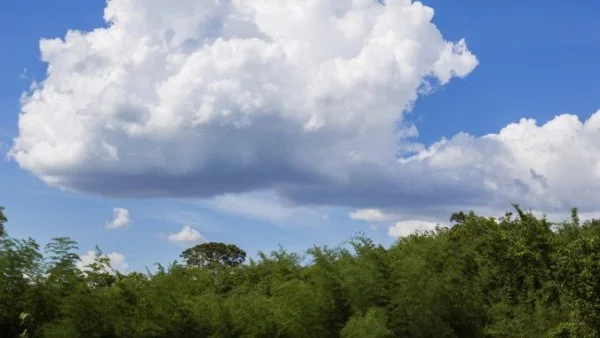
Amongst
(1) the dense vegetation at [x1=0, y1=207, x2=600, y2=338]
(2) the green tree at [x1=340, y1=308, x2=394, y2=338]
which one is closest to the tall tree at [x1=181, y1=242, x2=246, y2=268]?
(1) the dense vegetation at [x1=0, y1=207, x2=600, y2=338]

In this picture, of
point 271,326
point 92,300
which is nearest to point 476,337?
point 271,326

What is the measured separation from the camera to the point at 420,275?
1806cm

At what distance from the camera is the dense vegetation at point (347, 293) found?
47.7ft

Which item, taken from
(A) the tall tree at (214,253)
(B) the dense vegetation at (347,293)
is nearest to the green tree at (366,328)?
(B) the dense vegetation at (347,293)

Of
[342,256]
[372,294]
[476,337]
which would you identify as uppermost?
[342,256]

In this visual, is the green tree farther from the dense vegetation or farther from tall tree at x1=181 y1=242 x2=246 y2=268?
tall tree at x1=181 y1=242 x2=246 y2=268

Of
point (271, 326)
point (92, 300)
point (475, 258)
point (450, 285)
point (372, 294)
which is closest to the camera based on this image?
point (92, 300)

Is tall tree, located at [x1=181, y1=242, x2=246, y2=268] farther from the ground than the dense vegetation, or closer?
farther from the ground

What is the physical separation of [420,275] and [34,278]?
9.25m

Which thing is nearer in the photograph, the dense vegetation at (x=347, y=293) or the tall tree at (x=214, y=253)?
the dense vegetation at (x=347, y=293)

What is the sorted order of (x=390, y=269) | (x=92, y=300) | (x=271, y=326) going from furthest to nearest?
(x=390, y=269)
(x=271, y=326)
(x=92, y=300)

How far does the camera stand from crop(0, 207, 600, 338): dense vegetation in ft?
47.7

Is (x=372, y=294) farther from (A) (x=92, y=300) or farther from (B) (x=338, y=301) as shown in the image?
(A) (x=92, y=300)

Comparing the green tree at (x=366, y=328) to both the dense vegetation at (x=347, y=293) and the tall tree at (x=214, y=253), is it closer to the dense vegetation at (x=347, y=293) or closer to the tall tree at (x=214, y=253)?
the dense vegetation at (x=347, y=293)
